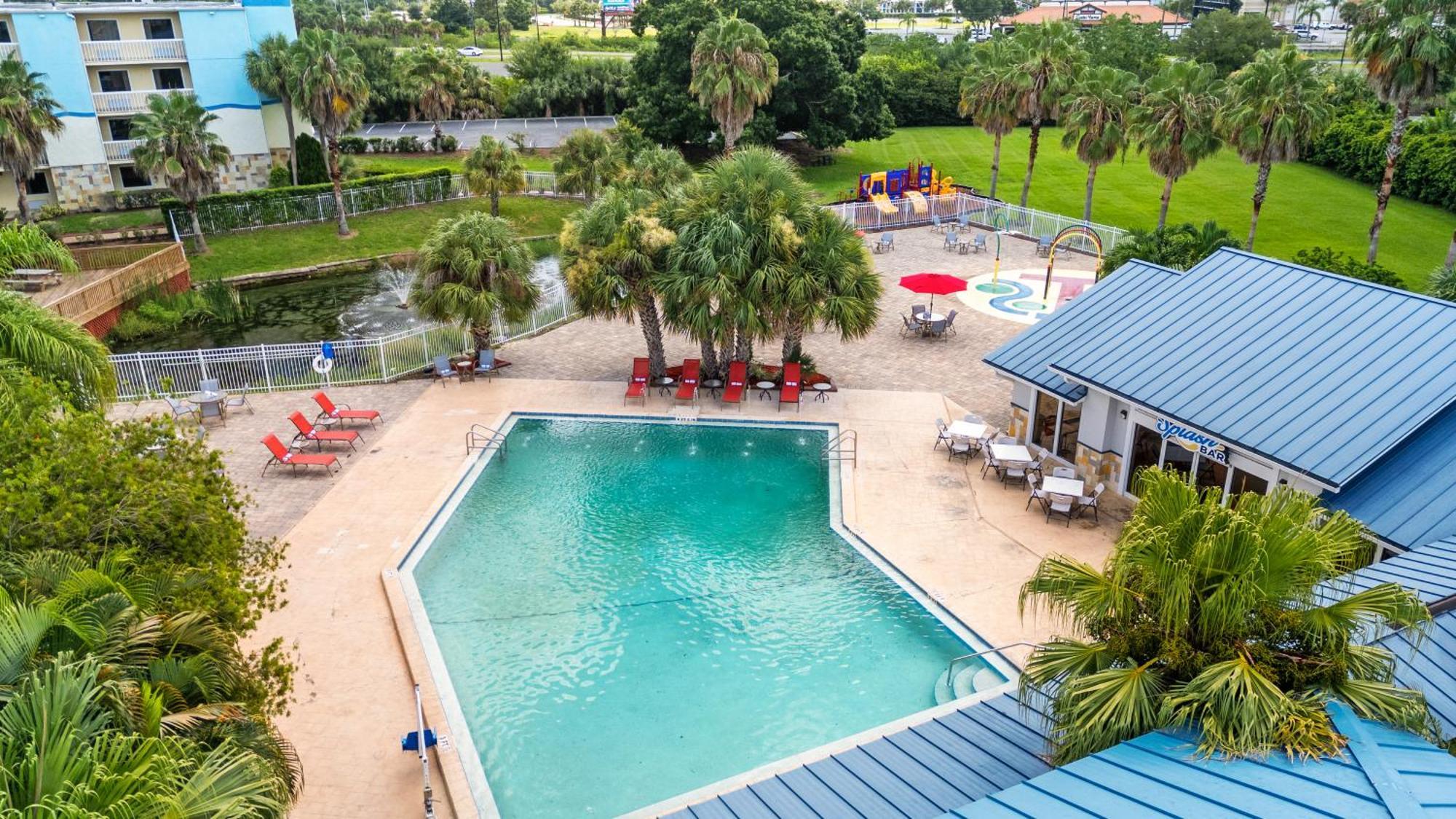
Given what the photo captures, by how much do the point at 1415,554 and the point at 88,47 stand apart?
170 feet

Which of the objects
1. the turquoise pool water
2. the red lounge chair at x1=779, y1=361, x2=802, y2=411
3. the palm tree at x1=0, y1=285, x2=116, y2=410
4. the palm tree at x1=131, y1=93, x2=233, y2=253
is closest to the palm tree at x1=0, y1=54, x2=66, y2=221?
the palm tree at x1=131, y1=93, x2=233, y2=253

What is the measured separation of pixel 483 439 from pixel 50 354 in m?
10.0

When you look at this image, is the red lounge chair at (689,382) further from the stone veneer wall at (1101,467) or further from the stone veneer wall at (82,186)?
the stone veneer wall at (82,186)

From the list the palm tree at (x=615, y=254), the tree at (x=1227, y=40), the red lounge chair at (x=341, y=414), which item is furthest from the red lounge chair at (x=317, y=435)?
the tree at (x=1227, y=40)

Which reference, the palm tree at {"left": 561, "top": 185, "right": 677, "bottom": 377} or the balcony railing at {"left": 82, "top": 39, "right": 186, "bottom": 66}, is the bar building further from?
the balcony railing at {"left": 82, "top": 39, "right": 186, "bottom": 66}

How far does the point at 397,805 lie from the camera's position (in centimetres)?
1170

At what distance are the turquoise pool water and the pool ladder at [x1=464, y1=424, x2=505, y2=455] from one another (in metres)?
0.53

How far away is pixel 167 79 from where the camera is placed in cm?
4597

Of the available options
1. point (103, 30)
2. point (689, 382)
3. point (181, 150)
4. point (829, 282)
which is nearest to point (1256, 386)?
point (829, 282)

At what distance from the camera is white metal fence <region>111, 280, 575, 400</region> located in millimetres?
24266

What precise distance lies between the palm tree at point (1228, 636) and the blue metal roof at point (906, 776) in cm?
105

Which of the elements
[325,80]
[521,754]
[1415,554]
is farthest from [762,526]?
[325,80]

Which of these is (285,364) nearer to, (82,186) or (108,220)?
(108,220)

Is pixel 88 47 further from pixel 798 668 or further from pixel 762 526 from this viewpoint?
pixel 798 668
